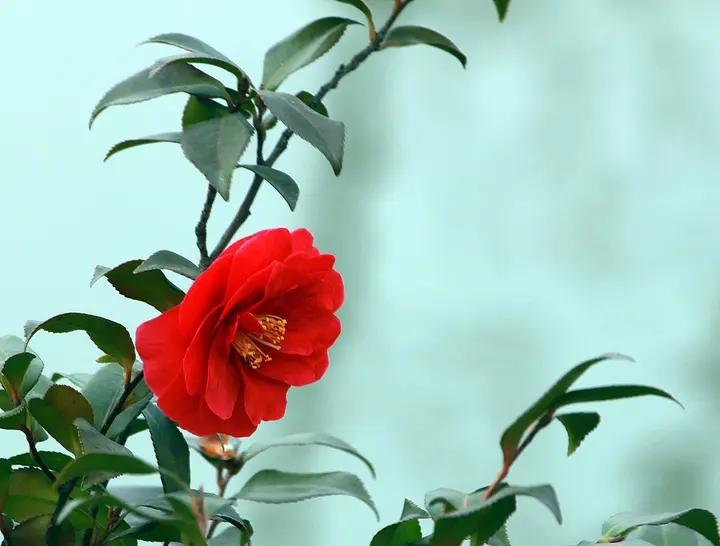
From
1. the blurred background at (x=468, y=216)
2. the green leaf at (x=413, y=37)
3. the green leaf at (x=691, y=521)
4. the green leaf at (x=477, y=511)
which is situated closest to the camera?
the green leaf at (x=477, y=511)

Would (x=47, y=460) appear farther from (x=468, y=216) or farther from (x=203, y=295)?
(x=468, y=216)

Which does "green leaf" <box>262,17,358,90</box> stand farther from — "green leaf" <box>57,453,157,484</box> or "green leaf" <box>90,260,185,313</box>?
"green leaf" <box>57,453,157,484</box>

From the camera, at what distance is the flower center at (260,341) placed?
0.58 metres

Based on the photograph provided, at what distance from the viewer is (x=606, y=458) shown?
7.47 feet

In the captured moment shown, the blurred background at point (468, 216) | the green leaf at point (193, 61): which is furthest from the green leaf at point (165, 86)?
the blurred background at point (468, 216)

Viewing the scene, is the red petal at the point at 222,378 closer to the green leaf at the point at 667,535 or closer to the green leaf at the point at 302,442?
the green leaf at the point at 302,442

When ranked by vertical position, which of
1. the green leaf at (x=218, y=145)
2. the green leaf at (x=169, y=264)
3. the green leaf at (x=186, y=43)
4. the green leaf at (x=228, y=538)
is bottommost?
the green leaf at (x=228, y=538)

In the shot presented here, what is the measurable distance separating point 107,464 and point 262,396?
17 cm

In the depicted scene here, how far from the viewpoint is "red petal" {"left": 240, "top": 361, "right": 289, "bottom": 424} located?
0.57m

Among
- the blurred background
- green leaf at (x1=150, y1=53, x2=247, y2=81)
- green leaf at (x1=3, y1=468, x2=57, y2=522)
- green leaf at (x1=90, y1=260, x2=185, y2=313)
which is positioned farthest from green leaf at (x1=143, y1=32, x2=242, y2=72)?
the blurred background

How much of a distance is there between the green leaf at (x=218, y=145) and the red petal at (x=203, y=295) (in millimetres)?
48

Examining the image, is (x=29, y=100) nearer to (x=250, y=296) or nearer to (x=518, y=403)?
(x=518, y=403)

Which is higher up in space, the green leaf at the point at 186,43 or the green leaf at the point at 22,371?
the green leaf at the point at 186,43

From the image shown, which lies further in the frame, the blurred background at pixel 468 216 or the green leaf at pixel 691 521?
the blurred background at pixel 468 216
